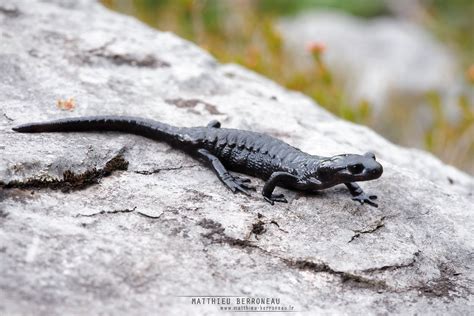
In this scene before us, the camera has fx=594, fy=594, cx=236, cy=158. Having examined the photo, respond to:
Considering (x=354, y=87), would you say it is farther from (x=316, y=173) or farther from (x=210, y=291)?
(x=210, y=291)

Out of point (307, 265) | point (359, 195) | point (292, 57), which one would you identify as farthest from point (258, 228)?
point (292, 57)

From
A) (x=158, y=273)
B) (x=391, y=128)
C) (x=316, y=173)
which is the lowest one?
(x=391, y=128)

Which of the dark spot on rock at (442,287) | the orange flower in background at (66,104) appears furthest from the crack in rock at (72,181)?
the dark spot on rock at (442,287)

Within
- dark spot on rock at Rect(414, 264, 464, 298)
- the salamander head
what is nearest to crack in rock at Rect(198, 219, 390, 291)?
dark spot on rock at Rect(414, 264, 464, 298)

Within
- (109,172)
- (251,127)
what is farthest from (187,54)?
(109,172)

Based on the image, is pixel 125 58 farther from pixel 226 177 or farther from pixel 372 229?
pixel 372 229

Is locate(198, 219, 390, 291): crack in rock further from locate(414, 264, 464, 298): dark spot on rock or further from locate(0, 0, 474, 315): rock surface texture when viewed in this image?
locate(414, 264, 464, 298): dark spot on rock
